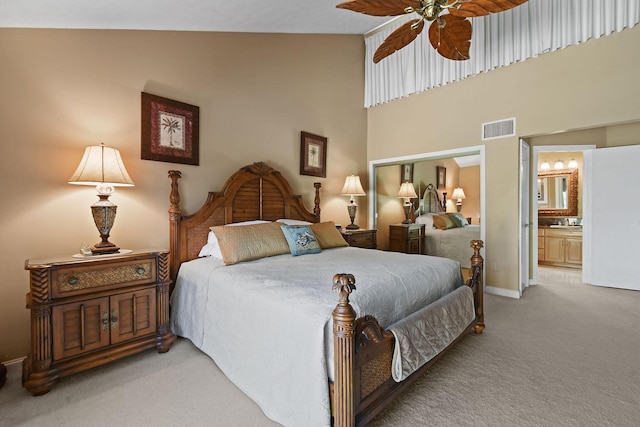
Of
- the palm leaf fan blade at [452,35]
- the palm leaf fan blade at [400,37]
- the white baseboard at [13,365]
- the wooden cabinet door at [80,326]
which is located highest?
the palm leaf fan blade at [400,37]

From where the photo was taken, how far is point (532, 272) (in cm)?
458

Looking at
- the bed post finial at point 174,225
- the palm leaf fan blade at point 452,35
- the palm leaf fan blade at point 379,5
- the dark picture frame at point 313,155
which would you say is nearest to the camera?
the palm leaf fan blade at point 379,5

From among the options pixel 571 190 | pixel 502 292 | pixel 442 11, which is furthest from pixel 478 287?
pixel 571 190

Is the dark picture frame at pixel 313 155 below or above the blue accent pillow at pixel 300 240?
above

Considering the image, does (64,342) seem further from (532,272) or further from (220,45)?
(532,272)

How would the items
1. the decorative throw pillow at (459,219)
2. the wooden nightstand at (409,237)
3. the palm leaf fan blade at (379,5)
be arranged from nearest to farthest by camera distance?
the palm leaf fan blade at (379,5)
the decorative throw pillow at (459,219)
the wooden nightstand at (409,237)

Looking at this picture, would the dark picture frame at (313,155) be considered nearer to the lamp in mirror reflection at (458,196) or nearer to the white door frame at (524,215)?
the lamp in mirror reflection at (458,196)

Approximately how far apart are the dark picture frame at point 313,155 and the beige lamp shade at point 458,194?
2.05 m

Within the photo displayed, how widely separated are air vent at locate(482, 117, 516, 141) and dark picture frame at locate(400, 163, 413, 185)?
3.95 feet

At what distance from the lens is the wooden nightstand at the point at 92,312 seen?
189 centimetres

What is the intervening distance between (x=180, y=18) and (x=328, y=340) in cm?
315

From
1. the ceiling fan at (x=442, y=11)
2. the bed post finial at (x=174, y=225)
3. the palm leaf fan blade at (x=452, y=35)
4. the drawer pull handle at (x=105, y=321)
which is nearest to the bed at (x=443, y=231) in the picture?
the palm leaf fan blade at (x=452, y=35)

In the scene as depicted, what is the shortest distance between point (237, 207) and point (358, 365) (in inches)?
94.3

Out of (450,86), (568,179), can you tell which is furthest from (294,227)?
(568,179)
